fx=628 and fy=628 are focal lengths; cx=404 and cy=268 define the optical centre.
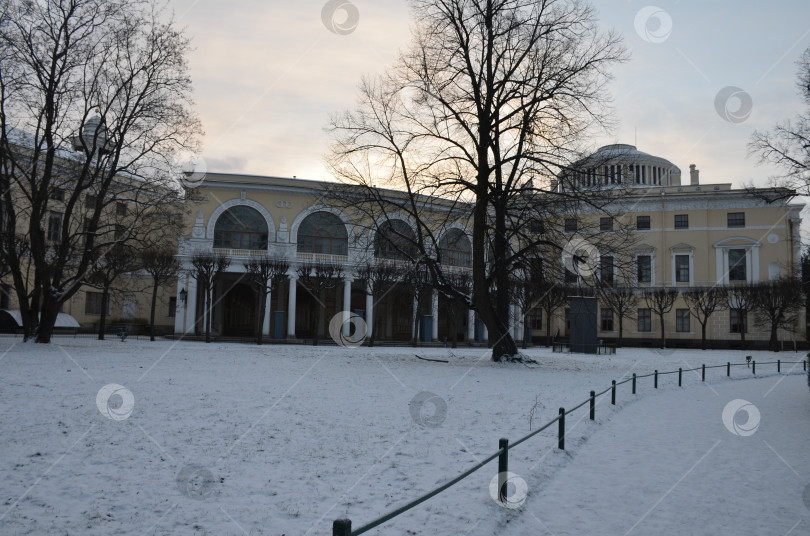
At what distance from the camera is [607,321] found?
57.4 metres

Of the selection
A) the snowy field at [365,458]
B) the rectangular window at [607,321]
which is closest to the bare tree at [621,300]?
the rectangular window at [607,321]

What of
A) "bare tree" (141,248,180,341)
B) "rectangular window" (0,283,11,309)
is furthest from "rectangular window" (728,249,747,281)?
"rectangular window" (0,283,11,309)

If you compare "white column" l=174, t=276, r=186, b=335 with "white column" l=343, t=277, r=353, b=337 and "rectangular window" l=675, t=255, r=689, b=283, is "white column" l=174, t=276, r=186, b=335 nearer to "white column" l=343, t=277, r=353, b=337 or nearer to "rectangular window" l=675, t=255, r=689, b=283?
"white column" l=343, t=277, r=353, b=337

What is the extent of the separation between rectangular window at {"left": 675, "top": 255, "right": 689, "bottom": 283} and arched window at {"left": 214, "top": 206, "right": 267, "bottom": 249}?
1425 inches

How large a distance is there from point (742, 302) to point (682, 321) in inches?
256

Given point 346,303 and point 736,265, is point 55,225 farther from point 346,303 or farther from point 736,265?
point 736,265

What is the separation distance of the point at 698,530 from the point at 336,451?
4.62 metres

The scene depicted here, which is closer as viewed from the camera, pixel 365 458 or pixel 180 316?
pixel 365 458

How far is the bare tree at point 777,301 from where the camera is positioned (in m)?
44.3

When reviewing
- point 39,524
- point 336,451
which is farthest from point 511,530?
point 39,524

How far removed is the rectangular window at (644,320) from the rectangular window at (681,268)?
3962mm

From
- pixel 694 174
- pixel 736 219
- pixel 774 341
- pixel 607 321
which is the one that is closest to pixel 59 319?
pixel 607 321

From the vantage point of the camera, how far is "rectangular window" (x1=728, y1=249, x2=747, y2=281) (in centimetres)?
5409

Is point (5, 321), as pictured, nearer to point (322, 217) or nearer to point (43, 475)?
point (322, 217)
